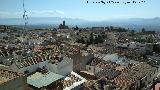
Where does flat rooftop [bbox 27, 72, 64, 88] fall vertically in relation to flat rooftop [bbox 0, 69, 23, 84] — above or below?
below

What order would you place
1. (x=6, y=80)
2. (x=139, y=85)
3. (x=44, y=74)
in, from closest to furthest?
(x=6, y=80) < (x=44, y=74) < (x=139, y=85)

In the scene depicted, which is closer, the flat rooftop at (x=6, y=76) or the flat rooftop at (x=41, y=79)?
the flat rooftop at (x=6, y=76)

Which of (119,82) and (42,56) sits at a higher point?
(42,56)

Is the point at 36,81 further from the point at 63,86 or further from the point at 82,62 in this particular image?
the point at 82,62

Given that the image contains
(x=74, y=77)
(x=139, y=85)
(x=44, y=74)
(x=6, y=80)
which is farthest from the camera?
(x=139, y=85)

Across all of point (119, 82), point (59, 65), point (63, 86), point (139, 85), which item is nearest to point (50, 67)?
point (59, 65)

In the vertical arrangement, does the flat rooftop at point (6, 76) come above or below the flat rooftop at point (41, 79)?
above

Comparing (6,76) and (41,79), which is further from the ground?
(6,76)

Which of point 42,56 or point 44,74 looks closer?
point 44,74

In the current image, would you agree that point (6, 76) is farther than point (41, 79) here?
No

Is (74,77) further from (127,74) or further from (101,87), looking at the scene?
(127,74)

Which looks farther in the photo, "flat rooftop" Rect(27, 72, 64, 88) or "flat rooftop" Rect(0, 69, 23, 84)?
"flat rooftop" Rect(27, 72, 64, 88)
